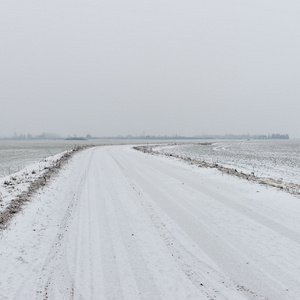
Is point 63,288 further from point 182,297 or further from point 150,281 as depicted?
point 182,297

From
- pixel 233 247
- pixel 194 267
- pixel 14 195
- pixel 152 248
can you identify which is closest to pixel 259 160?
pixel 14 195

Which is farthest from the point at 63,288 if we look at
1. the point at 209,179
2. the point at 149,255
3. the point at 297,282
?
the point at 209,179

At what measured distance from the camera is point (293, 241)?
615cm

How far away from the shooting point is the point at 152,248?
5.72 meters

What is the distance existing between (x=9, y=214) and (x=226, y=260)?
6486 millimetres

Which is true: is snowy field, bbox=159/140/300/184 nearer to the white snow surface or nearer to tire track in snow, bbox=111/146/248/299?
the white snow surface

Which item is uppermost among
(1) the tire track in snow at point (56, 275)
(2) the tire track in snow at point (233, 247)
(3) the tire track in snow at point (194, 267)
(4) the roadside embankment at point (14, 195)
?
(4) the roadside embankment at point (14, 195)

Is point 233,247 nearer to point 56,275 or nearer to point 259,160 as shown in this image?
point 56,275

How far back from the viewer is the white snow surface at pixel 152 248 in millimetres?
4242

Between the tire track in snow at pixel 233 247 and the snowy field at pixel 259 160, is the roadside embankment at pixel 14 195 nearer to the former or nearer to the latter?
the tire track in snow at pixel 233 247

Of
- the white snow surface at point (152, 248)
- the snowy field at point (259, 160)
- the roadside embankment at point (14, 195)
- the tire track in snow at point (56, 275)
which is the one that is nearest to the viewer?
the tire track in snow at point (56, 275)

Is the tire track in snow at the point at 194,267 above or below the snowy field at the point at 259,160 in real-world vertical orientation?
above

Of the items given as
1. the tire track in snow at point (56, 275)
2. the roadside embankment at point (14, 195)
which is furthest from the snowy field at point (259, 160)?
the tire track in snow at point (56, 275)

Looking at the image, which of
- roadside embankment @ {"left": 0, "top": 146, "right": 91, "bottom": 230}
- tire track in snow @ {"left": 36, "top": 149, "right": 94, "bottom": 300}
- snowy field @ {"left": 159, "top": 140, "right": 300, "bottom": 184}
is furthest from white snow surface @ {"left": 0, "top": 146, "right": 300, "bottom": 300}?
snowy field @ {"left": 159, "top": 140, "right": 300, "bottom": 184}
